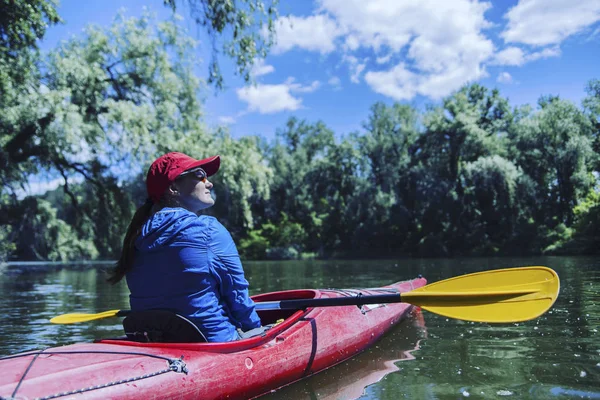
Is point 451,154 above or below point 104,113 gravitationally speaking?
above

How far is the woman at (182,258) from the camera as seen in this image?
9.29ft

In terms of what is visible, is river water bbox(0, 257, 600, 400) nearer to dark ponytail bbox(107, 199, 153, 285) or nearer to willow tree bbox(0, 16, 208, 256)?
dark ponytail bbox(107, 199, 153, 285)

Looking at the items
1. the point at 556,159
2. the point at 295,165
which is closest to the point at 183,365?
the point at 556,159

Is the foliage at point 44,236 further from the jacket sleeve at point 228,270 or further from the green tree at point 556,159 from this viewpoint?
the green tree at point 556,159

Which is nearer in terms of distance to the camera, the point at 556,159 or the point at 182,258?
the point at 182,258

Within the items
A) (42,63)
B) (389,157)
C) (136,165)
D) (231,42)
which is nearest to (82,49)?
(42,63)

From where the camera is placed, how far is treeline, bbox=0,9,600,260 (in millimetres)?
13758

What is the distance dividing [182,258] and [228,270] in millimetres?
276

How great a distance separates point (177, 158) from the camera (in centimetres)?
310

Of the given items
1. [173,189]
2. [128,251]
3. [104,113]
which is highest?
[104,113]

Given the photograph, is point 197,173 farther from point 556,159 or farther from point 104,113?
point 556,159

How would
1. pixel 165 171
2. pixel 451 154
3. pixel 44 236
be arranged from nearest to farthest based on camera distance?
pixel 165 171, pixel 44 236, pixel 451 154

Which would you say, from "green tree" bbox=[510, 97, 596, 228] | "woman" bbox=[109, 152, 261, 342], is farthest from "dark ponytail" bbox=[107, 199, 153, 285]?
"green tree" bbox=[510, 97, 596, 228]

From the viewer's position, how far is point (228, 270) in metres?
2.94
